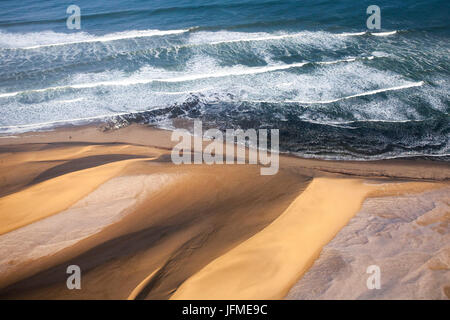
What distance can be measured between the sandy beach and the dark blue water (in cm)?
218

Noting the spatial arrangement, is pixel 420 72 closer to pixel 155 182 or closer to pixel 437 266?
pixel 437 266

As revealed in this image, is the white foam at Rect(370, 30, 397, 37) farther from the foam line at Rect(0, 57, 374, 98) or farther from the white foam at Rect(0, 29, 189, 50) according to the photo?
the white foam at Rect(0, 29, 189, 50)

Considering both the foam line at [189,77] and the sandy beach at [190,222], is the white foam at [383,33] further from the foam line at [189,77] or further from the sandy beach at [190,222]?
the sandy beach at [190,222]

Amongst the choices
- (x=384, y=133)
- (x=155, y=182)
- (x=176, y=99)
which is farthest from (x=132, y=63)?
(x=384, y=133)

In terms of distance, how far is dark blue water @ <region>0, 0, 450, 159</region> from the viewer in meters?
10.3

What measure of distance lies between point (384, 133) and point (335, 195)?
4.34 m

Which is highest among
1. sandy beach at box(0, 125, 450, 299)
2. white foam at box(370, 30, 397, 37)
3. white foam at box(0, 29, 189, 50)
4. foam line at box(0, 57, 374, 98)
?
white foam at box(0, 29, 189, 50)

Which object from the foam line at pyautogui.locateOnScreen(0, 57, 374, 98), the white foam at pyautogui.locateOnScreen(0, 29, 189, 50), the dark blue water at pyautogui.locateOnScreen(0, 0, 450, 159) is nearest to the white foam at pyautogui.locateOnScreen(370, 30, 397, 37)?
the dark blue water at pyautogui.locateOnScreen(0, 0, 450, 159)

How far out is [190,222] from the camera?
6016 mm

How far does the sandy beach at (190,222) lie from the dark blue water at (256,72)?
7.15ft

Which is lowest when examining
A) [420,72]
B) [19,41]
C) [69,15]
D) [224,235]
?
[224,235]

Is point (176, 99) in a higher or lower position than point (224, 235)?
higher

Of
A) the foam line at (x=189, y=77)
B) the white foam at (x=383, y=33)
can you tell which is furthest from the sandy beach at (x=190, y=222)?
the white foam at (x=383, y=33)
